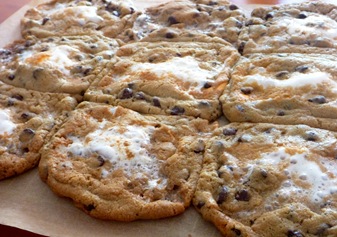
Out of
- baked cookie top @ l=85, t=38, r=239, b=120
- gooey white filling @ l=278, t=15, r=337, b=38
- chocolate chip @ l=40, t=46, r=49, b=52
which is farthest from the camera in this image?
chocolate chip @ l=40, t=46, r=49, b=52

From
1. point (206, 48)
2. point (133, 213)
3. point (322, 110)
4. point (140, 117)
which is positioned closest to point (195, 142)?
point (140, 117)

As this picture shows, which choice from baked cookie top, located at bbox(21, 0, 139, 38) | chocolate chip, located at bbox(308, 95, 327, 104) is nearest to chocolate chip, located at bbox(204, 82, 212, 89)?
chocolate chip, located at bbox(308, 95, 327, 104)

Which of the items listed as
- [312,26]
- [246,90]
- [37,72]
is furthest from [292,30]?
[37,72]

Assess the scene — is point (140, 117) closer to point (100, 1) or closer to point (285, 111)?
point (285, 111)

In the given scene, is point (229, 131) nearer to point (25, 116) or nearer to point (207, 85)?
point (207, 85)

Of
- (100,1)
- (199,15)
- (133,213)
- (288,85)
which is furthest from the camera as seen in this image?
(100,1)

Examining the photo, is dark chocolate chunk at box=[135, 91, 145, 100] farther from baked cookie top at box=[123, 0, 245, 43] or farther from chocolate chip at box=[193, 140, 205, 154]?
baked cookie top at box=[123, 0, 245, 43]
